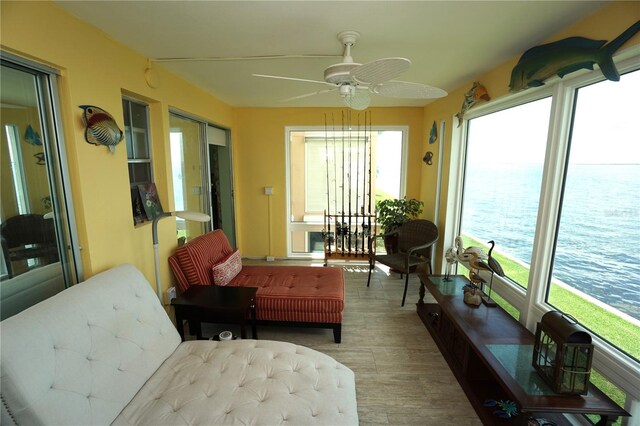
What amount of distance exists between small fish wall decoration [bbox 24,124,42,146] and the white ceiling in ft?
2.28

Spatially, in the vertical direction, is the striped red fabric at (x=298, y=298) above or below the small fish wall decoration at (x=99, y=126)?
below

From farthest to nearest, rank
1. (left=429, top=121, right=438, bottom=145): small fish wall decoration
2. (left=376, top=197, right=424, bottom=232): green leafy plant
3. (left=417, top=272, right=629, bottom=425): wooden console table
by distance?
(left=376, top=197, right=424, bottom=232): green leafy plant
(left=429, top=121, right=438, bottom=145): small fish wall decoration
(left=417, top=272, right=629, bottom=425): wooden console table

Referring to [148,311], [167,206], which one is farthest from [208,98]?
[148,311]

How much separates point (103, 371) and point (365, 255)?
317cm

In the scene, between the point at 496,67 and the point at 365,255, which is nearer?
the point at 496,67

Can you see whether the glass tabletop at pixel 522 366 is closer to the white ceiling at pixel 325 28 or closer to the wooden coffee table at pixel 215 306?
the wooden coffee table at pixel 215 306

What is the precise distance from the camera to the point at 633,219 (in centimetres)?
151

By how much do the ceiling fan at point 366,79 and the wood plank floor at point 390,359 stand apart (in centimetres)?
196

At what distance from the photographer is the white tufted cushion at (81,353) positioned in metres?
1.05

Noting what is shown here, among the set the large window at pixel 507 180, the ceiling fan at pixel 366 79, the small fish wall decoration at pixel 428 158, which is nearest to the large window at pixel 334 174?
the small fish wall decoration at pixel 428 158

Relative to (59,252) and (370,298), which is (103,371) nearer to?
(59,252)

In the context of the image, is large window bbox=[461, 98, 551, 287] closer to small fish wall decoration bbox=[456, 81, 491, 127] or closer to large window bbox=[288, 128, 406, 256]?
small fish wall decoration bbox=[456, 81, 491, 127]

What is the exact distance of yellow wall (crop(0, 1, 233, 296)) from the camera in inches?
55.3

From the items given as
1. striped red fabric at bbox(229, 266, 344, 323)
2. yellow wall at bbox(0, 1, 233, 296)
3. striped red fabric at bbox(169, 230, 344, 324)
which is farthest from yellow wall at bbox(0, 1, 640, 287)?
striped red fabric at bbox(229, 266, 344, 323)
